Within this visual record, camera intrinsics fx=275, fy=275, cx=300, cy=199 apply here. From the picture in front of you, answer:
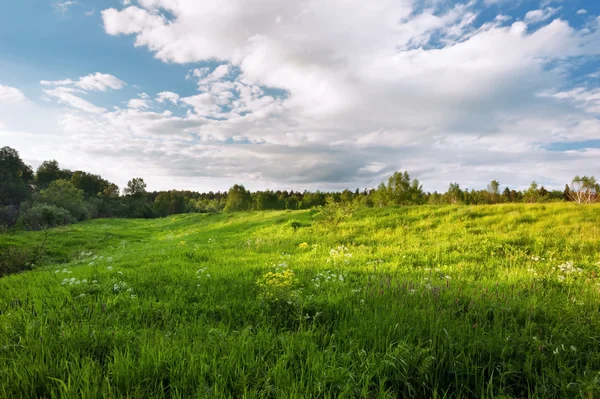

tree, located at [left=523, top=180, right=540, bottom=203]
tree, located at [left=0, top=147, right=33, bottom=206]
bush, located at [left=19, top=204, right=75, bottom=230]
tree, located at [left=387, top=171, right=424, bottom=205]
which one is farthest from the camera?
tree, located at [left=523, top=180, right=540, bottom=203]

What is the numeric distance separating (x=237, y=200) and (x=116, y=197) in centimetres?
4795

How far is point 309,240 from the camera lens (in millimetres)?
14367

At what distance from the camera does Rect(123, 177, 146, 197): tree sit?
118m

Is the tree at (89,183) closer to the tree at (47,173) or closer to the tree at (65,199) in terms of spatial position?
the tree at (47,173)

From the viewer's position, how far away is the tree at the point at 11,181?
5605 centimetres

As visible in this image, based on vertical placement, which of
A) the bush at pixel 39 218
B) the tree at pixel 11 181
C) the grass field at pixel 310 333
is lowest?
the bush at pixel 39 218

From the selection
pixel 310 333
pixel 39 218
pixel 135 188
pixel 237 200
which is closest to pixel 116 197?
pixel 135 188

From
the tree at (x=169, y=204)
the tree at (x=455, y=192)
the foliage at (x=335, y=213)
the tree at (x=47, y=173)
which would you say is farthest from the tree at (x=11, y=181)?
the tree at (x=455, y=192)

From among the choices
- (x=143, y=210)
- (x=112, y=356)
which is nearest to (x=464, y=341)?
(x=112, y=356)

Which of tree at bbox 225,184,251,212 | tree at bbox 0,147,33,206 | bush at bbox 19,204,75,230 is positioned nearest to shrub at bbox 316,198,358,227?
bush at bbox 19,204,75,230

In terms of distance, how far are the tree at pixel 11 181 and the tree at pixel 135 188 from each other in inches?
1675

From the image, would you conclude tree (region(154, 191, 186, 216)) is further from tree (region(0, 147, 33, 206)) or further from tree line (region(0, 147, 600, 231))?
tree (region(0, 147, 33, 206))

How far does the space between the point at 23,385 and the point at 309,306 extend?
363 cm

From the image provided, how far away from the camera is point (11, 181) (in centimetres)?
6059
